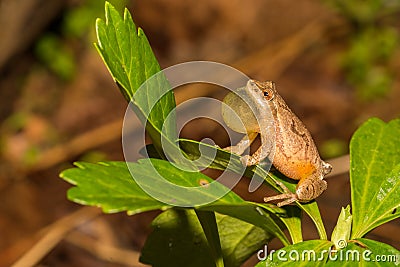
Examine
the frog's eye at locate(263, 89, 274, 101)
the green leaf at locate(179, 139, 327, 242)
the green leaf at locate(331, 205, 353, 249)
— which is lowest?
the green leaf at locate(331, 205, 353, 249)

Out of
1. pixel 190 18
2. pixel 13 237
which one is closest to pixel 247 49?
pixel 190 18

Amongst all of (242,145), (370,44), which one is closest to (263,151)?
(242,145)

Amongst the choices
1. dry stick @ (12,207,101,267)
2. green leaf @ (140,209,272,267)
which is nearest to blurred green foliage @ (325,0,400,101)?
dry stick @ (12,207,101,267)

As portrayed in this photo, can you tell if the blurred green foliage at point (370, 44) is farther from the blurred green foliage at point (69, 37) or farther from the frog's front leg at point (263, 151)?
the frog's front leg at point (263, 151)

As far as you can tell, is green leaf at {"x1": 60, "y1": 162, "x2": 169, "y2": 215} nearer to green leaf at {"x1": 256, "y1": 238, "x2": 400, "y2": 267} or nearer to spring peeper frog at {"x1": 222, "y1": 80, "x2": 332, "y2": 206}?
green leaf at {"x1": 256, "y1": 238, "x2": 400, "y2": 267}

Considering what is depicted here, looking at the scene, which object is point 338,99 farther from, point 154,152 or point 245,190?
point 154,152

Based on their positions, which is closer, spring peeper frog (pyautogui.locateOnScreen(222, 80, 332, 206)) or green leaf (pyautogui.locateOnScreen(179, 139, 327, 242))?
green leaf (pyautogui.locateOnScreen(179, 139, 327, 242))
